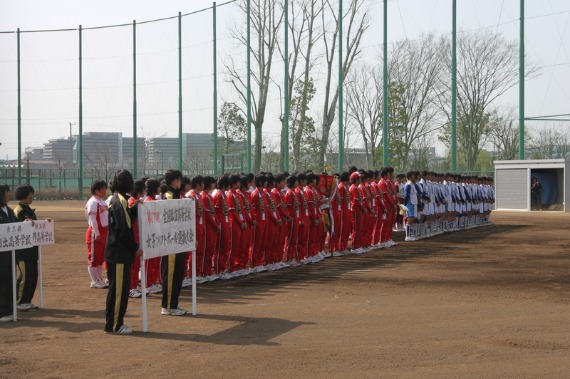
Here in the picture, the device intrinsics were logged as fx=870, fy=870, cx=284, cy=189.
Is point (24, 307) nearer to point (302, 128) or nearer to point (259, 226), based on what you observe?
point (259, 226)

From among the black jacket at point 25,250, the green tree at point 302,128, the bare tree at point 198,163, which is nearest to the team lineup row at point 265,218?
the black jacket at point 25,250

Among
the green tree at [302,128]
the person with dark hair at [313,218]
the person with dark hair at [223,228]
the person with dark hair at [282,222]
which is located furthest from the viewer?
the green tree at [302,128]

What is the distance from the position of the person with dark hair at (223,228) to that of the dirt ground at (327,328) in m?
0.35

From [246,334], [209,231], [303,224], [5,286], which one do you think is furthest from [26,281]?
[303,224]

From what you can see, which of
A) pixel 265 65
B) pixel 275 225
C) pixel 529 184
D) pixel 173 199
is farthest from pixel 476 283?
pixel 265 65

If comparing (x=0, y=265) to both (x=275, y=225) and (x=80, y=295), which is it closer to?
(x=80, y=295)

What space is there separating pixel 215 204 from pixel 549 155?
36.8 meters

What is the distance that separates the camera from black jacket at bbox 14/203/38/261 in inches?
459

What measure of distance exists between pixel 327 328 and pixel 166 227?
237cm

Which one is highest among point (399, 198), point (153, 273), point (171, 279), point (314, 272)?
point (399, 198)

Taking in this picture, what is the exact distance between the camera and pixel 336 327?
32.4 ft

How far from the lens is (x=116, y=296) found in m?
9.77

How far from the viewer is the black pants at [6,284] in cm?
1088

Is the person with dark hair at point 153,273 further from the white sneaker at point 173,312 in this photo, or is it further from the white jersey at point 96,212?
the white sneaker at point 173,312
